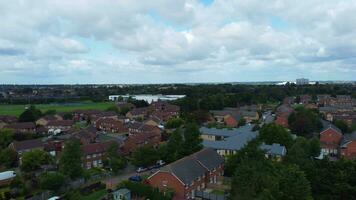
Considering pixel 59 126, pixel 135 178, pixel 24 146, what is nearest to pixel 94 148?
pixel 24 146

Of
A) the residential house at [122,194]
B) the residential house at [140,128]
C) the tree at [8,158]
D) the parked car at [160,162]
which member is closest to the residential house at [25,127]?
the residential house at [140,128]

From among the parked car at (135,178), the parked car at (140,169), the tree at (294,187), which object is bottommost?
the parked car at (140,169)

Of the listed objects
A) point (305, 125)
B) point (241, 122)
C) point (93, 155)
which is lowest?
point (93, 155)

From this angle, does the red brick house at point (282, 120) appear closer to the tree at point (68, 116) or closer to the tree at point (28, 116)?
the tree at point (68, 116)

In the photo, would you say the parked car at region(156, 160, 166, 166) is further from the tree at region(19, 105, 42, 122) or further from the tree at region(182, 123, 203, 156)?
the tree at region(19, 105, 42, 122)

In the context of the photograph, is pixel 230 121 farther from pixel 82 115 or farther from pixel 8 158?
pixel 8 158

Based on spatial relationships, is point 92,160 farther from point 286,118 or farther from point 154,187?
point 286,118

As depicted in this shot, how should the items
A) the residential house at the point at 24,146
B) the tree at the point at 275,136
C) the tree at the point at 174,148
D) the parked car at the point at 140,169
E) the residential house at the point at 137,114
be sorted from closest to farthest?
the parked car at the point at 140,169
the tree at the point at 174,148
the tree at the point at 275,136
the residential house at the point at 24,146
the residential house at the point at 137,114
